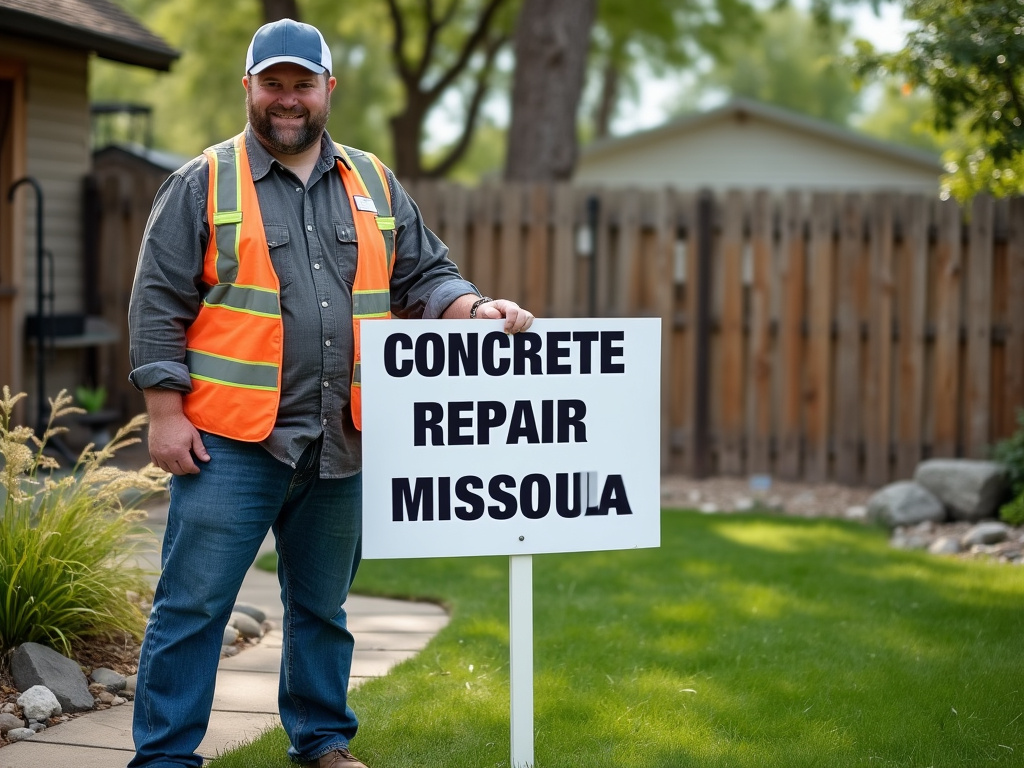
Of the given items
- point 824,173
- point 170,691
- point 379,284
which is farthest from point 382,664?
point 824,173

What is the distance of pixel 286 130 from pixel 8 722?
2136 millimetres

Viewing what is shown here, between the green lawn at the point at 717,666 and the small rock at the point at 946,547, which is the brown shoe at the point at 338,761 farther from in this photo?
the small rock at the point at 946,547

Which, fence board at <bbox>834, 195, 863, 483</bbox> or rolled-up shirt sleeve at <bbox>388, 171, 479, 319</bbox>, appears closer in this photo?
rolled-up shirt sleeve at <bbox>388, 171, 479, 319</bbox>

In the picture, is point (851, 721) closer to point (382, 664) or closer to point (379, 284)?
point (382, 664)

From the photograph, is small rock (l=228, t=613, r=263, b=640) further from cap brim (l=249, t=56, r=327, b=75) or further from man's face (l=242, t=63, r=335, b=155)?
cap brim (l=249, t=56, r=327, b=75)

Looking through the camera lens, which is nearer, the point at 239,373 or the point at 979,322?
the point at 239,373

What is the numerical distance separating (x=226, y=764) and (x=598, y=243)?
271 inches

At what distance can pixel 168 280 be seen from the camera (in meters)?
3.20

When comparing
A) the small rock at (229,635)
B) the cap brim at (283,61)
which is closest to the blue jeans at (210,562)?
the cap brim at (283,61)

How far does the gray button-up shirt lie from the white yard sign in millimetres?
114

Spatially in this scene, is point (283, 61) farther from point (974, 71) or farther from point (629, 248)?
point (629, 248)

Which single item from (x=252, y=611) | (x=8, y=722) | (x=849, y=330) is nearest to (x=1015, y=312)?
(x=849, y=330)

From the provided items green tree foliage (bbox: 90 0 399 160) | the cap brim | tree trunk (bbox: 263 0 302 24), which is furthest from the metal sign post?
green tree foliage (bbox: 90 0 399 160)

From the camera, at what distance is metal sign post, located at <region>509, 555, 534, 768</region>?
3.45 metres
